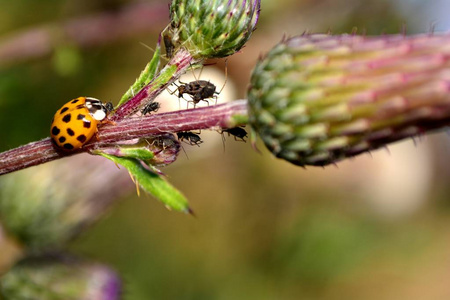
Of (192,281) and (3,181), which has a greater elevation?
(192,281)

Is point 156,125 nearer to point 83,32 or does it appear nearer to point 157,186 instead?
point 157,186

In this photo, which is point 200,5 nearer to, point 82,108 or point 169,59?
point 169,59

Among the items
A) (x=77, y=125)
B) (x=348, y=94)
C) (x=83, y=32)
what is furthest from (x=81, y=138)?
(x=83, y=32)

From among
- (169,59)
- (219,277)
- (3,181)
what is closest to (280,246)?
(219,277)

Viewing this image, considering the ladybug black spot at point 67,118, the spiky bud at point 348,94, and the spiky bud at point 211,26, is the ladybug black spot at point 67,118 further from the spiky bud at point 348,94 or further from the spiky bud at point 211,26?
the spiky bud at point 348,94

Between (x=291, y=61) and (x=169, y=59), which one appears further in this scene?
(x=169, y=59)

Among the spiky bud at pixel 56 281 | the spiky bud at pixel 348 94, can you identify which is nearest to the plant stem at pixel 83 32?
the spiky bud at pixel 56 281
